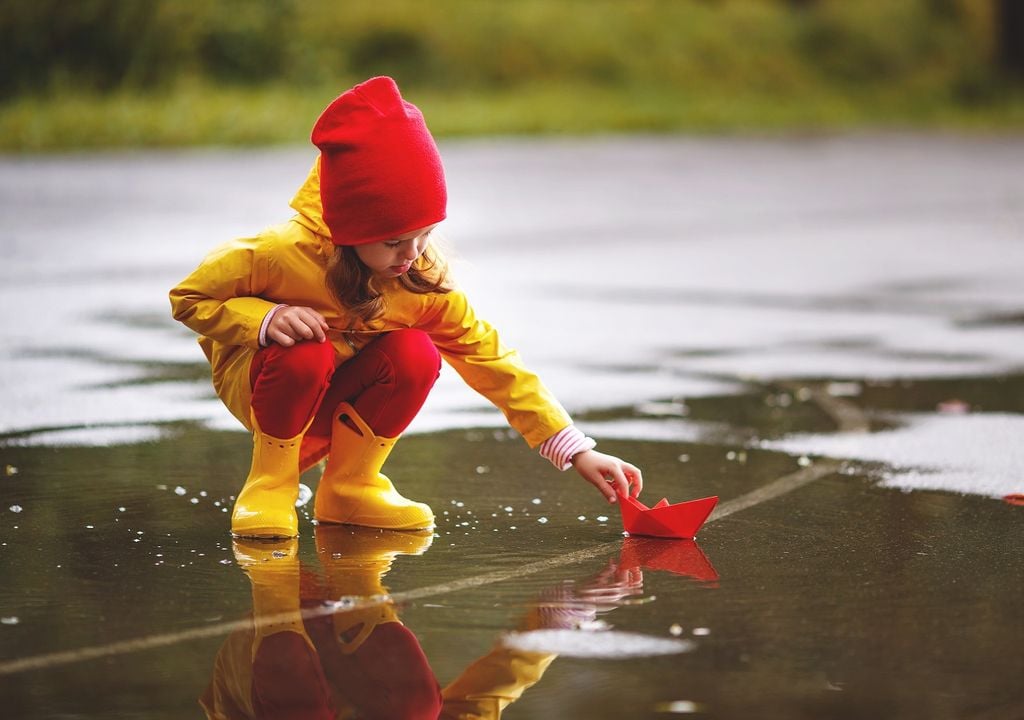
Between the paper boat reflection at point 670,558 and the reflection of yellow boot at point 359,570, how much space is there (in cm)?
48

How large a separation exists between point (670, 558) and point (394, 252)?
37.5 inches

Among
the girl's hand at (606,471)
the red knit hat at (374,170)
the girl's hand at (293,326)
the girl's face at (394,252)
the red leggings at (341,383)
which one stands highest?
the red knit hat at (374,170)

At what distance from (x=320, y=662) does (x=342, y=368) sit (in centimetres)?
137

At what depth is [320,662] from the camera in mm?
3307

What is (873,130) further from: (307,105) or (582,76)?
(307,105)

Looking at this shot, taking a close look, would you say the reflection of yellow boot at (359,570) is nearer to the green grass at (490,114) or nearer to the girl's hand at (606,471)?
the girl's hand at (606,471)

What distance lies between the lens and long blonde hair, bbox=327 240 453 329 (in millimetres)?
4258

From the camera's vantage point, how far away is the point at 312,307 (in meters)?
4.40

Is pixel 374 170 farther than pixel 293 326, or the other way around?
pixel 293 326

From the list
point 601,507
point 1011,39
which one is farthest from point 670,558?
point 1011,39

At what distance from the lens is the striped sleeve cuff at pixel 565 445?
4383mm

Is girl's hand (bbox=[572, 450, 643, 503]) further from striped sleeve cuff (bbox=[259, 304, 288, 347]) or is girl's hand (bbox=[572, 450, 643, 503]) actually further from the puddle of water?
striped sleeve cuff (bbox=[259, 304, 288, 347])

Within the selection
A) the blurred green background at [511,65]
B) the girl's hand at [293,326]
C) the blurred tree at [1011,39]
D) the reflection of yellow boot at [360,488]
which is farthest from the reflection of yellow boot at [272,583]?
the blurred tree at [1011,39]

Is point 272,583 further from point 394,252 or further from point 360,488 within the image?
point 394,252
